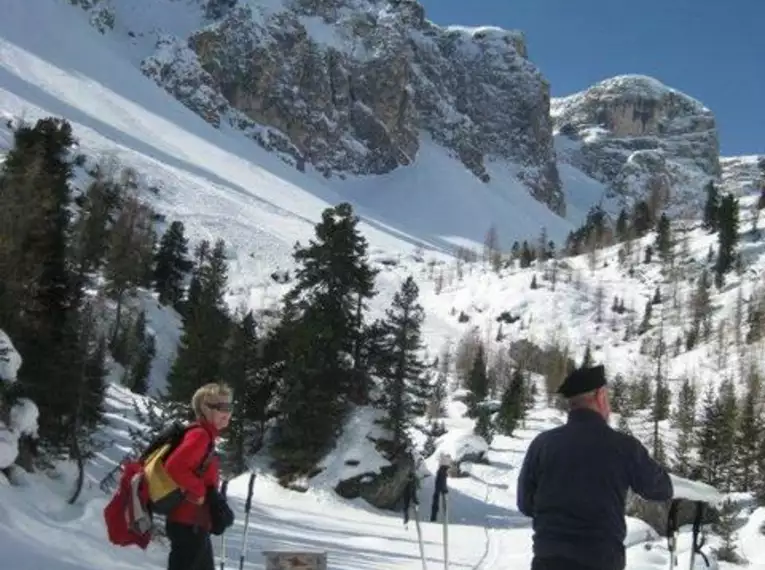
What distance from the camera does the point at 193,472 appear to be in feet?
17.0

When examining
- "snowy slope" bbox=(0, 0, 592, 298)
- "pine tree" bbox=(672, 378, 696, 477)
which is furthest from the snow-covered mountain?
"pine tree" bbox=(672, 378, 696, 477)

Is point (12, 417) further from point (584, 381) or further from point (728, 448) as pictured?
point (728, 448)

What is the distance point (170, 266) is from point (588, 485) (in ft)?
193

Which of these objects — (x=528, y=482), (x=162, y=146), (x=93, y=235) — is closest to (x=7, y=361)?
(x=528, y=482)

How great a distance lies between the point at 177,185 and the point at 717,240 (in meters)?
81.8

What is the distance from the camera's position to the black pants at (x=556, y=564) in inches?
172

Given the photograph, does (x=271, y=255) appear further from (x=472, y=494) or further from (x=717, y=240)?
(x=472, y=494)

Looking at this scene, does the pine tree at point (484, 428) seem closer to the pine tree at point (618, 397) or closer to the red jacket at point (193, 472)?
the pine tree at point (618, 397)

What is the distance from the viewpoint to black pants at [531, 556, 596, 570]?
14.3 ft

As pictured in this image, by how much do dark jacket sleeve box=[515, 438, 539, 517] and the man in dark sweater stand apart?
0.31 feet

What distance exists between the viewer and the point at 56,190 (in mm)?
24797

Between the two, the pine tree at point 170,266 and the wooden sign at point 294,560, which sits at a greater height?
the pine tree at point 170,266

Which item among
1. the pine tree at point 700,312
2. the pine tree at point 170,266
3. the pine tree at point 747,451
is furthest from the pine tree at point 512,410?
the pine tree at point 700,312

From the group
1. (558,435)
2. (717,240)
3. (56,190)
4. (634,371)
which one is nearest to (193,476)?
(558,435)
